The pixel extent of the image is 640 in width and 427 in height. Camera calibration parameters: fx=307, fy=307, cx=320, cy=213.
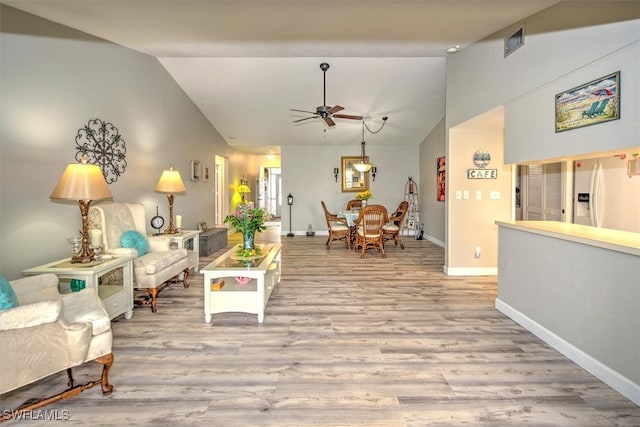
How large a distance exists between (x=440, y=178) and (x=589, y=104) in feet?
16.2

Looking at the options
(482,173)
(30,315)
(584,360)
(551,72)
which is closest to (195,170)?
(30,315)

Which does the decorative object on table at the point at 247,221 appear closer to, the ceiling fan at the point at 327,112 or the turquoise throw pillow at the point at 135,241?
the turquoise throw pillow at the point at 135,241

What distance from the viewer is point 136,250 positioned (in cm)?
339

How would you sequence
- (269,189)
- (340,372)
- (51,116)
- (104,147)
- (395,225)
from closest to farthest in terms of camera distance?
(340,372) → (51,116) → (104,147) → (395,225) → (269,189)

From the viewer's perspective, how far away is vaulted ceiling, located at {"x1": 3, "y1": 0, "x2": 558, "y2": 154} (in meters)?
2.89

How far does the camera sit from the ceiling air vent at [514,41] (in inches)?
117

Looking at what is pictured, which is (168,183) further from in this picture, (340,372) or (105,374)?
(340,372)

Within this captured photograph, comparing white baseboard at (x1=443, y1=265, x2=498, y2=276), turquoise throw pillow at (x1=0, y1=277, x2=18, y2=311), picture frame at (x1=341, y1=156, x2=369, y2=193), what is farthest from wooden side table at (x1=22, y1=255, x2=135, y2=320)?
picture frame at (x1=341, y1=156, x2=369, y2=193)

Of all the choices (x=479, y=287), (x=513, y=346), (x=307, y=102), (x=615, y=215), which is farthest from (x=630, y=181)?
(x=307, y=102)

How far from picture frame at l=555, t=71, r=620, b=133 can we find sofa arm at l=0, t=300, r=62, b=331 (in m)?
3.55

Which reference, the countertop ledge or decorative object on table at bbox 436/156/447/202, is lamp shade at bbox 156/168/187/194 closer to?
the countertop ledge

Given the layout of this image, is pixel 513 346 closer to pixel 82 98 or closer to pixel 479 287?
pixel 479 287

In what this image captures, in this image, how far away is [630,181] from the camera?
339 cm

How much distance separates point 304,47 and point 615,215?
4230mm
